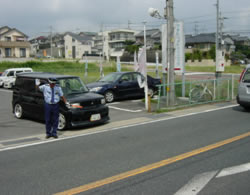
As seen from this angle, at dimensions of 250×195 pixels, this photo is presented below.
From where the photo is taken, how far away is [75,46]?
87812 millimetres

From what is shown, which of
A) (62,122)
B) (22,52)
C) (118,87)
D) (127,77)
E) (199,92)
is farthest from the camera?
(22,52)

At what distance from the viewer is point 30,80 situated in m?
10.4

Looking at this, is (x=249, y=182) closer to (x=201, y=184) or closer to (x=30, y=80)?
(x=201, y=184)

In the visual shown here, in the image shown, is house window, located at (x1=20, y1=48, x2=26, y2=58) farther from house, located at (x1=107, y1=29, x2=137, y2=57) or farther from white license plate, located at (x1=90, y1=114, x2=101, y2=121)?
white license plate, located at (x1=90, y1=114, x2=101, y2=121)

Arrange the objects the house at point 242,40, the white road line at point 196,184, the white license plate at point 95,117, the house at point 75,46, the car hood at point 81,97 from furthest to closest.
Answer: the house at point 242,40 → the house at point 75,46 → the white license plate at point 95,117 → the car hood at point 81,97 → the white road line at point 196,184

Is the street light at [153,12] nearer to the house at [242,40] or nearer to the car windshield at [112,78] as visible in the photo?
the car windshield at [112,78]

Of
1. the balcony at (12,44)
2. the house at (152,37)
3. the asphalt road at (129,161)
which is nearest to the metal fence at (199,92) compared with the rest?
the asphalt road at (129,161)

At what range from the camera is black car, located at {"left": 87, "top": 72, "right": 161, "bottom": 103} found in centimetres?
1497

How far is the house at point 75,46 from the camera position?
8762cm

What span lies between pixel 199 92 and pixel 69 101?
23.5ft

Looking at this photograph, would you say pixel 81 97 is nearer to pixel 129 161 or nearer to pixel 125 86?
pixel 129 161

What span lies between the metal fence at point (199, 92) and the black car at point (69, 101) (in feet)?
13.8

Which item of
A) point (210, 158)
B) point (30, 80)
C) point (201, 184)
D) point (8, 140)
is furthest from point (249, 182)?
point (30, 80)

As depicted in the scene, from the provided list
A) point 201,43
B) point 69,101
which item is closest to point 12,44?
point 201,43
